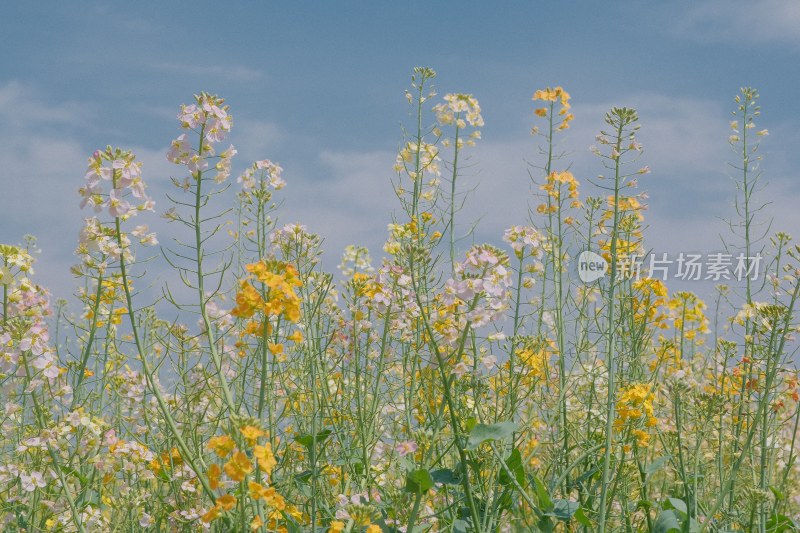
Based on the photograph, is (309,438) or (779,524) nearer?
(309,438)

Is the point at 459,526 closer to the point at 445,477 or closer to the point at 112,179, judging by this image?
the point at 445,477

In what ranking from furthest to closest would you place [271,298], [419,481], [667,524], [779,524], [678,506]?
[779,524] → [678,506] → [667,524] → [419,481] → [271,298]

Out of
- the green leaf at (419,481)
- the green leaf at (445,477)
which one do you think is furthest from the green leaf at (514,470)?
the green leaf at (419,481)

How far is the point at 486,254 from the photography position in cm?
227

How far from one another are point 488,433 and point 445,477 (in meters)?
0.27

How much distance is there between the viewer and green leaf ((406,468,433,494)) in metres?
2.15

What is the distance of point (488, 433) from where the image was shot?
225 cm

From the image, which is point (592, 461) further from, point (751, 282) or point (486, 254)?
point (751, 282)

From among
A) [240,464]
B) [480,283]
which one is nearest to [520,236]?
[480,283]

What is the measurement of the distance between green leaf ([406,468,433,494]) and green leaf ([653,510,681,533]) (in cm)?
100

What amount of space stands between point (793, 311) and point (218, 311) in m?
2.05

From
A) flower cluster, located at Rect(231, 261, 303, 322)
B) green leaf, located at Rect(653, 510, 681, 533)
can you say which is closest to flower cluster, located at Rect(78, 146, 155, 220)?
flower cluster, located at Rect(231, 261, 303, 322)

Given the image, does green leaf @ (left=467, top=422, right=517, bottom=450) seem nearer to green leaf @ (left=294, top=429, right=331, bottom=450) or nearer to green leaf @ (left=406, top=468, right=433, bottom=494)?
green leaf @ (left=406, top=468, right=433, bottom=494)

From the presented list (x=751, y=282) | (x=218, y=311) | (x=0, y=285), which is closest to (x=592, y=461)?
(x=218, y=311)
